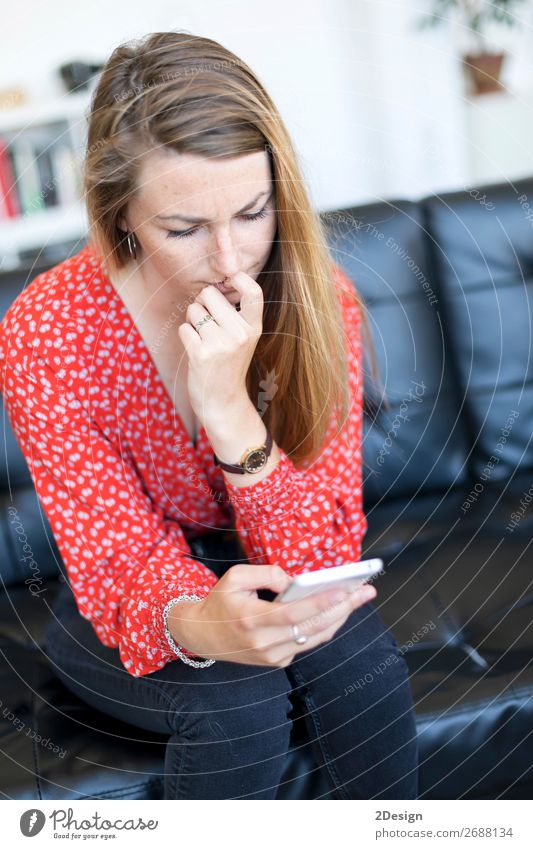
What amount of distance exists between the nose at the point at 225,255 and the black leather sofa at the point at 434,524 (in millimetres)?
337

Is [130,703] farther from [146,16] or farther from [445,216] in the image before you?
[146,16]

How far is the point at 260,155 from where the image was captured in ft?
2.43

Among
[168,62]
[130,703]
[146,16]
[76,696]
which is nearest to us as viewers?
[168,62]

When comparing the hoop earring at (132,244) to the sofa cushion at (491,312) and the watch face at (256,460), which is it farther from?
the sofa cushion at (491,312)

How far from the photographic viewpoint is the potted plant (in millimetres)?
2164

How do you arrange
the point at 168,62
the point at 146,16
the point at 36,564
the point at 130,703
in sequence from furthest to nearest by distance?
the point at 146,16 → the point at 36,564 → the point at 130,703 → the point at 168,62

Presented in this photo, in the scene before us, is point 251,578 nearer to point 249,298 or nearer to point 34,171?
point 249,298

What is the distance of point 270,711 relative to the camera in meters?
0.80

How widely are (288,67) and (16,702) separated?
1862 millimetres

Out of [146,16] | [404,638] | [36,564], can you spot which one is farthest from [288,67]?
[404,638]

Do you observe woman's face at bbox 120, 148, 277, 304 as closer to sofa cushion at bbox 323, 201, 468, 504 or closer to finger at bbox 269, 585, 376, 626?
finger at bbox 269, 585, 376, 626

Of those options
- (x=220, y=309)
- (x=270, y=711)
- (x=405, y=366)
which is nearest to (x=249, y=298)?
(x=220, y=309)

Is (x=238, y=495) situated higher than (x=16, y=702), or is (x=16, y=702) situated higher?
(x=238, y=495)

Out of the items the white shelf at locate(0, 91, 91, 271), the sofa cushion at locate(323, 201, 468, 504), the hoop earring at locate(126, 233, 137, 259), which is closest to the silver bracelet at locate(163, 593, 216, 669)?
the hoop earring at locate(126, 233, 137, 259)
